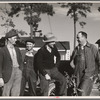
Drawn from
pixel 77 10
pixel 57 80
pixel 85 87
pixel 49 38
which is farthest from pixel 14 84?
pixel 77 10

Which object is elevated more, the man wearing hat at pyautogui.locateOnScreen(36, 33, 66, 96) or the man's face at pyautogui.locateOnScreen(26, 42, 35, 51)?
the man's face at pyautogui.locateOnScreen(26, 42, 35, 51)

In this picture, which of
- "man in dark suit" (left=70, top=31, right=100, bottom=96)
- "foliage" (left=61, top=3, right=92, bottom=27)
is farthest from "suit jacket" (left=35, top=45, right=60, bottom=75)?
"foliage" (left=61, top=3, right=92, bottom=27)

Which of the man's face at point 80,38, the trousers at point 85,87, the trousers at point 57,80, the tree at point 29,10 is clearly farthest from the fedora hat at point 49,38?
the trousers at point 85,87

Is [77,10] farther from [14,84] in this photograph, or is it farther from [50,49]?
[14,84]

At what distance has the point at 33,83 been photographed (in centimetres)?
326

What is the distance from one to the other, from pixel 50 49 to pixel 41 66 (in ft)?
0.70

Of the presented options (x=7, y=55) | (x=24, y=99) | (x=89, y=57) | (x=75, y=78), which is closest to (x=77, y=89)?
(x=75, y=78)

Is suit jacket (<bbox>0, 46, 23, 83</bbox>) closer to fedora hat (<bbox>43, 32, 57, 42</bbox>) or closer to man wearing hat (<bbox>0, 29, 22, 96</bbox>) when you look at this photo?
man wearing hat (<bbox>0, 29, 22, 96</bbox>)

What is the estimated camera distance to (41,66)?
326 centimetres

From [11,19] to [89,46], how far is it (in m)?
0.92

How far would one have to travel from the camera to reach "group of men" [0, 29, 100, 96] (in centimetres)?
324

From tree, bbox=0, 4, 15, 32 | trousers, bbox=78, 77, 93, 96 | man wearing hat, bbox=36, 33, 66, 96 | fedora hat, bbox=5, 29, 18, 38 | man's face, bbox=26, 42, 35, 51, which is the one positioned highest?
tree, bbox=0, 4, 15, 32

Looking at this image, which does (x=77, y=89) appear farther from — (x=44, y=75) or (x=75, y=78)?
(x=44, y=75)

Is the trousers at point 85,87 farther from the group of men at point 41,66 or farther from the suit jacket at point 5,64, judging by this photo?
the suit jacket at point 5,64
